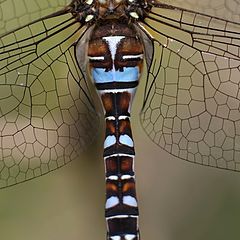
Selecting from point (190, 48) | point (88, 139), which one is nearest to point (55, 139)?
point (88, 139)

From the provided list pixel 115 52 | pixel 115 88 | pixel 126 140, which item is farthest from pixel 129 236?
pixel 115 52

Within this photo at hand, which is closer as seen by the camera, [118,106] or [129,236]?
[129,236]

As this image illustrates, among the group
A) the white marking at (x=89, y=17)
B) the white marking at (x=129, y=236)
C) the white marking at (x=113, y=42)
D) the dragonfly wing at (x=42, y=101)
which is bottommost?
the white marking at (x=129, y=236)

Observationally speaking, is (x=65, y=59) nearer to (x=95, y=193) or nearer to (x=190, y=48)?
(x=190, y=48)

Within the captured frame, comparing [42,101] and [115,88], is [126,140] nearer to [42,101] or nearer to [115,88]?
[115,88]

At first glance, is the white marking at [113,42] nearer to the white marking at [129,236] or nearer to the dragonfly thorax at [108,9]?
the dragonfly thorax at [108,9]

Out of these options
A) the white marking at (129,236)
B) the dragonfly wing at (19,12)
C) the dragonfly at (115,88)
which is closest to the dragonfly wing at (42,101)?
the dragonfly at (115,88)

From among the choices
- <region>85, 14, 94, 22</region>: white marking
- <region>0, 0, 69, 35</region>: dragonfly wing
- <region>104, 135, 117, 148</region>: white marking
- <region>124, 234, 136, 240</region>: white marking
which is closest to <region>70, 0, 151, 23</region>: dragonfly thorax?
<region>85, 14, 94, 22</region>: white marking
